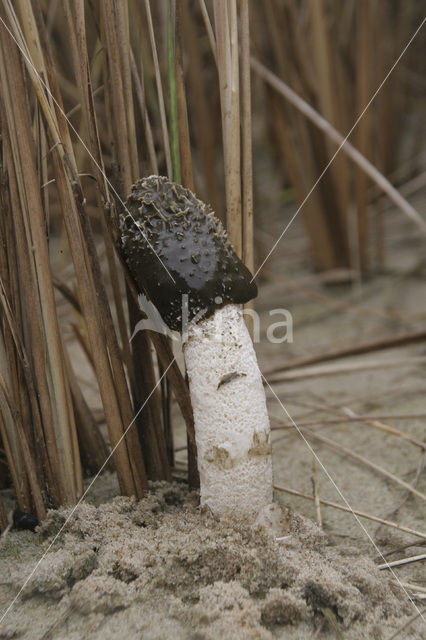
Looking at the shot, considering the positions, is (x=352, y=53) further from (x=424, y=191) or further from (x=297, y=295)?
(x=297, y=295)

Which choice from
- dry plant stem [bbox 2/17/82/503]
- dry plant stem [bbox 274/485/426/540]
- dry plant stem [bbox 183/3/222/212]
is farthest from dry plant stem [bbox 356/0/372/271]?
dry plant stem [bbox 2/17/82/503]

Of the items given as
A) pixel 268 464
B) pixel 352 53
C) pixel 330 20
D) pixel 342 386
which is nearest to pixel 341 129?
pixel 330 20

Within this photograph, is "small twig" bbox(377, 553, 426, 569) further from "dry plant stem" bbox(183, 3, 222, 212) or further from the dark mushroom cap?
"dry plant stem" bbox(183, 3, 222, 212)

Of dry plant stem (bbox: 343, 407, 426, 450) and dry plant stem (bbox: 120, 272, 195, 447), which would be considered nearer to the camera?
dry plant stem (bbox: 120, 272, 195, 447)

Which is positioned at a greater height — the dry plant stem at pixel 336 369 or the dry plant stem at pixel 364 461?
the dry plant stem at pixel 336 369

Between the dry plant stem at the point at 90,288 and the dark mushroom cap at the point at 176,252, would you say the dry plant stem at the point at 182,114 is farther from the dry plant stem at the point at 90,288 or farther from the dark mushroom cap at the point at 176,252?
the dry plant stem at the point at 90,288

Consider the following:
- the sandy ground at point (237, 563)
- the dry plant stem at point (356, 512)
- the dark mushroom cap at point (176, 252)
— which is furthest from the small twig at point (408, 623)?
the dark mushroom cap at point (176, 252)
